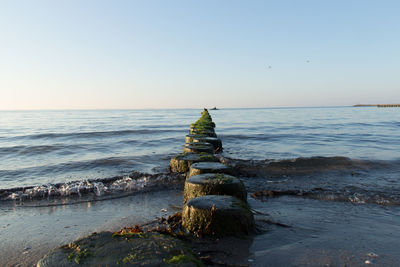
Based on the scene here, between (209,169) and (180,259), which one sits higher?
(209,169)

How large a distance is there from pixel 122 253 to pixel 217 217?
111 centimetres

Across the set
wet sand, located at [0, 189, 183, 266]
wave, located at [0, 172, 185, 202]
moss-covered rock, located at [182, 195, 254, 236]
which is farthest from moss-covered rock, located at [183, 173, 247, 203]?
wave, located at [0, 172, 185, 202]

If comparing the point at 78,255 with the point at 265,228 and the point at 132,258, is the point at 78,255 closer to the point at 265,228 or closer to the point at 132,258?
the point at 132,258

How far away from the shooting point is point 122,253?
6.88 feet

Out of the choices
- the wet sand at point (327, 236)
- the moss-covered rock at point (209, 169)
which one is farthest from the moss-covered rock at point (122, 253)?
the moss-covered rock at point (209, 169)

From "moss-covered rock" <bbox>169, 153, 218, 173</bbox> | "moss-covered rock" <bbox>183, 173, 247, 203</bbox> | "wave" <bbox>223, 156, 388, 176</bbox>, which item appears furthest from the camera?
"wave" <bbox>223, 156, 388, 176</bbox>

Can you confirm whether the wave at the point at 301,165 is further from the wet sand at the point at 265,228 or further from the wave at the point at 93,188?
the wave at the point at 93,188

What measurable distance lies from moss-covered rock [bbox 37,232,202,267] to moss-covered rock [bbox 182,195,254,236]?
24.7 inches

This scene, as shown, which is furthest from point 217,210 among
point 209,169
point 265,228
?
point 209,169

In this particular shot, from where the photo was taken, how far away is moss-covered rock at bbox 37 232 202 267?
6.43 ft

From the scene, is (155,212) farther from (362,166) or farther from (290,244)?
(362,166)

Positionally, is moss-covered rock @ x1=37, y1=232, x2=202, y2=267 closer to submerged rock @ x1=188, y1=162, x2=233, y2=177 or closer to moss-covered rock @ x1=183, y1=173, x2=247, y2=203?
moss-covered rock @ x1=183, y1=173, x2=247, y2=203

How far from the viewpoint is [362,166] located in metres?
8.38

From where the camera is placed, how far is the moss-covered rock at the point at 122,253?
196cm
